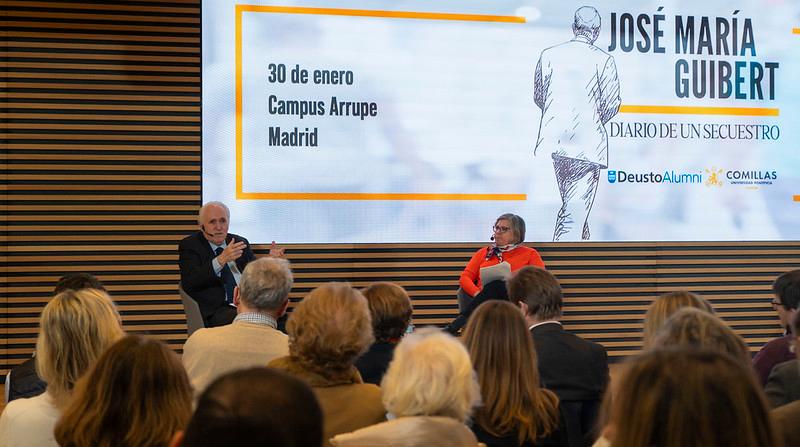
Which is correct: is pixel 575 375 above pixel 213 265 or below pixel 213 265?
below

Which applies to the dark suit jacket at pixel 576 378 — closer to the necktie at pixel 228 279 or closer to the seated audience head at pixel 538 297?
the seated audience head at pixel 538 297

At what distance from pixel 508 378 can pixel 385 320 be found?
0.81 m

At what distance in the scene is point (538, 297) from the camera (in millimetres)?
3689

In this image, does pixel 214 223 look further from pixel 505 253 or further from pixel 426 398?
pixel 426 398

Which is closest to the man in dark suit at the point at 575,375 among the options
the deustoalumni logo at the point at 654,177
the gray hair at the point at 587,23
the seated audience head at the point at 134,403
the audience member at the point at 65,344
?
the audience member at the point at 65,344

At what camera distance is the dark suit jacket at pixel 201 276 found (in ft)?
18.9

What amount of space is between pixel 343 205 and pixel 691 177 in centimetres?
312

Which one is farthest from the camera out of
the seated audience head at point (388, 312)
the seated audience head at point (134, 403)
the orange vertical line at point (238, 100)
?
the orange vertical line at point (238, 100)

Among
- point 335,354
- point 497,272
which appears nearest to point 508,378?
point 335,354

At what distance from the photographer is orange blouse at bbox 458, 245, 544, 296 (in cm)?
634

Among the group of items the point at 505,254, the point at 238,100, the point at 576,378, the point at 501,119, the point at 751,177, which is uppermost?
the point at 238,100

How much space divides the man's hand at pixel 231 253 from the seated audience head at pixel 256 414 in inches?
184

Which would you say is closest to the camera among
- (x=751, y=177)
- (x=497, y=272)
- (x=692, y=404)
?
(x=692, y=404)

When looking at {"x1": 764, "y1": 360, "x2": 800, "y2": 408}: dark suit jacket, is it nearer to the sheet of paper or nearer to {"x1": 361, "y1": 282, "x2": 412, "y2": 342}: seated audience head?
{"x1": 361, "y1": 282, "x2": 412, "y2": 342}: seated audience head
